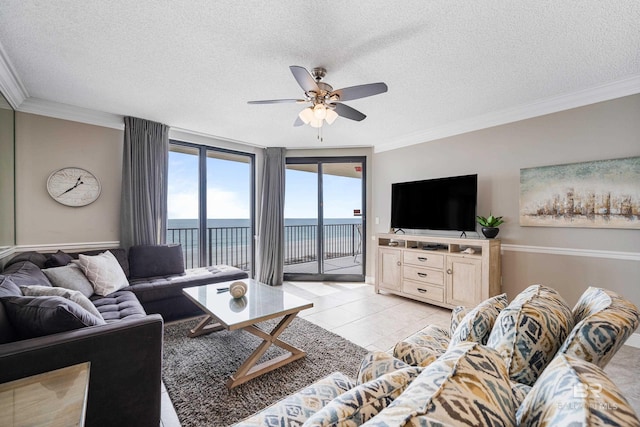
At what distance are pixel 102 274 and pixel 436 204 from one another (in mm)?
4132

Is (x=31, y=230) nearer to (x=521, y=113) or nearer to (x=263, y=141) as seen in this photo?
(x=263, y=141)

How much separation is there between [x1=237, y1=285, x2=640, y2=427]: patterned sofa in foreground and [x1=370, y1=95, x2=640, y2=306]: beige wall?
2.08 metres

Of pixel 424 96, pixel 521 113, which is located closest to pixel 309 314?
pixel 424 96

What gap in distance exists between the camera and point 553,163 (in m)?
3.03

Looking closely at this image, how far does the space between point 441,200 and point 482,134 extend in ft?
3.30

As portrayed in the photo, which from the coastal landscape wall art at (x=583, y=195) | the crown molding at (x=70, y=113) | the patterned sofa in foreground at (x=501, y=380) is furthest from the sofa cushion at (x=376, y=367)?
the crown molding at (x=70, y=113)

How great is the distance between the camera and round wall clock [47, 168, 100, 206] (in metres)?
3.21

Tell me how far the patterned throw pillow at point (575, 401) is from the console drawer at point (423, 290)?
10.3ft

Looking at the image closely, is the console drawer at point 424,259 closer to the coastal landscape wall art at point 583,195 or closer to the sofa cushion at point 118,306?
the coastal landscape wall art at point 583,195

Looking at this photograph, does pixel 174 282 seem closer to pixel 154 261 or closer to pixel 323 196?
pixel 154 261

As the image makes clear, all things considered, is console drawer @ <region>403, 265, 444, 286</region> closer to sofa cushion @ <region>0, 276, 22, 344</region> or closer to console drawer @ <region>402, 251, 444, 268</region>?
console drawer @ <region>402, 251, 444, 268</region>

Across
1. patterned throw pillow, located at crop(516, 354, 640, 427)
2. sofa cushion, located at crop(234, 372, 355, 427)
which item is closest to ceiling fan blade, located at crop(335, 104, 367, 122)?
sofa cushion, located at crop(234, 372, 355, 427)

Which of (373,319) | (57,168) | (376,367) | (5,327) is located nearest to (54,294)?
(5,327)

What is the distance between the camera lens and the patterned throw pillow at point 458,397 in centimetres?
49
